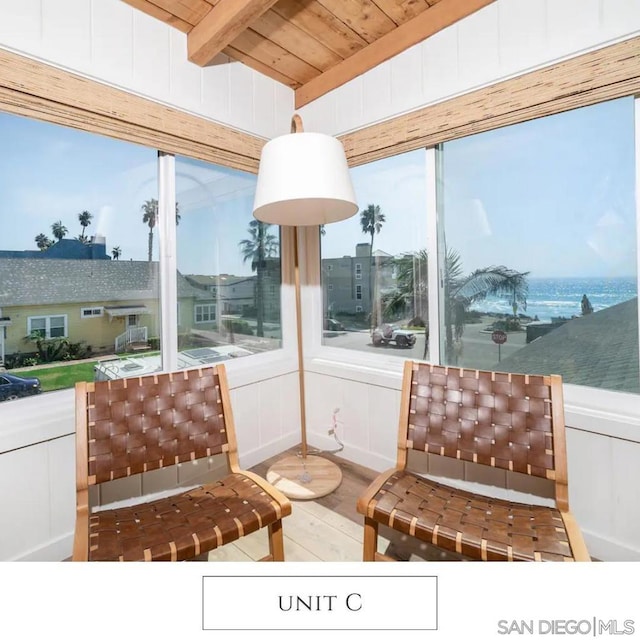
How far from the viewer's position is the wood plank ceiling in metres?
1.65

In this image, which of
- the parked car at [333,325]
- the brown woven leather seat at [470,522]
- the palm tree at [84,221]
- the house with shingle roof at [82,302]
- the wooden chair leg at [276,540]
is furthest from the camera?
the parked car at [333,325]

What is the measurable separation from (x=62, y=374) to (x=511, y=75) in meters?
2.42

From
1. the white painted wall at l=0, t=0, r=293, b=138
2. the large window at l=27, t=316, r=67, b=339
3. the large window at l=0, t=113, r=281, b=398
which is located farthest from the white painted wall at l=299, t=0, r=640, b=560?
the large window at l=27, t=316, r=67, b=339

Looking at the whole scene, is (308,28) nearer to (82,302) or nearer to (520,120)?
(520,120)

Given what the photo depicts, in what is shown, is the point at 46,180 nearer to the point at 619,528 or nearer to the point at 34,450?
the point at 34,450

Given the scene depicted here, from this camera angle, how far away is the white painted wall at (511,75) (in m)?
1.40

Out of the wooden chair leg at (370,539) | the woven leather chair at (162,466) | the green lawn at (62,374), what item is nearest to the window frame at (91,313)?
the green lawn at (62,374)

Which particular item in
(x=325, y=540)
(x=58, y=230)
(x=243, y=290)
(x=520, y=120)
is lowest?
(x=325, y=540)

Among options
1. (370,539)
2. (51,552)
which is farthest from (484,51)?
(51,552)

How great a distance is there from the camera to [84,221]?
5.29ft

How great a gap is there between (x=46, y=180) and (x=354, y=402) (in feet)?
6.41

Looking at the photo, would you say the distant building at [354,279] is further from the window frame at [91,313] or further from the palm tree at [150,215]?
the window frame at [91,313]
